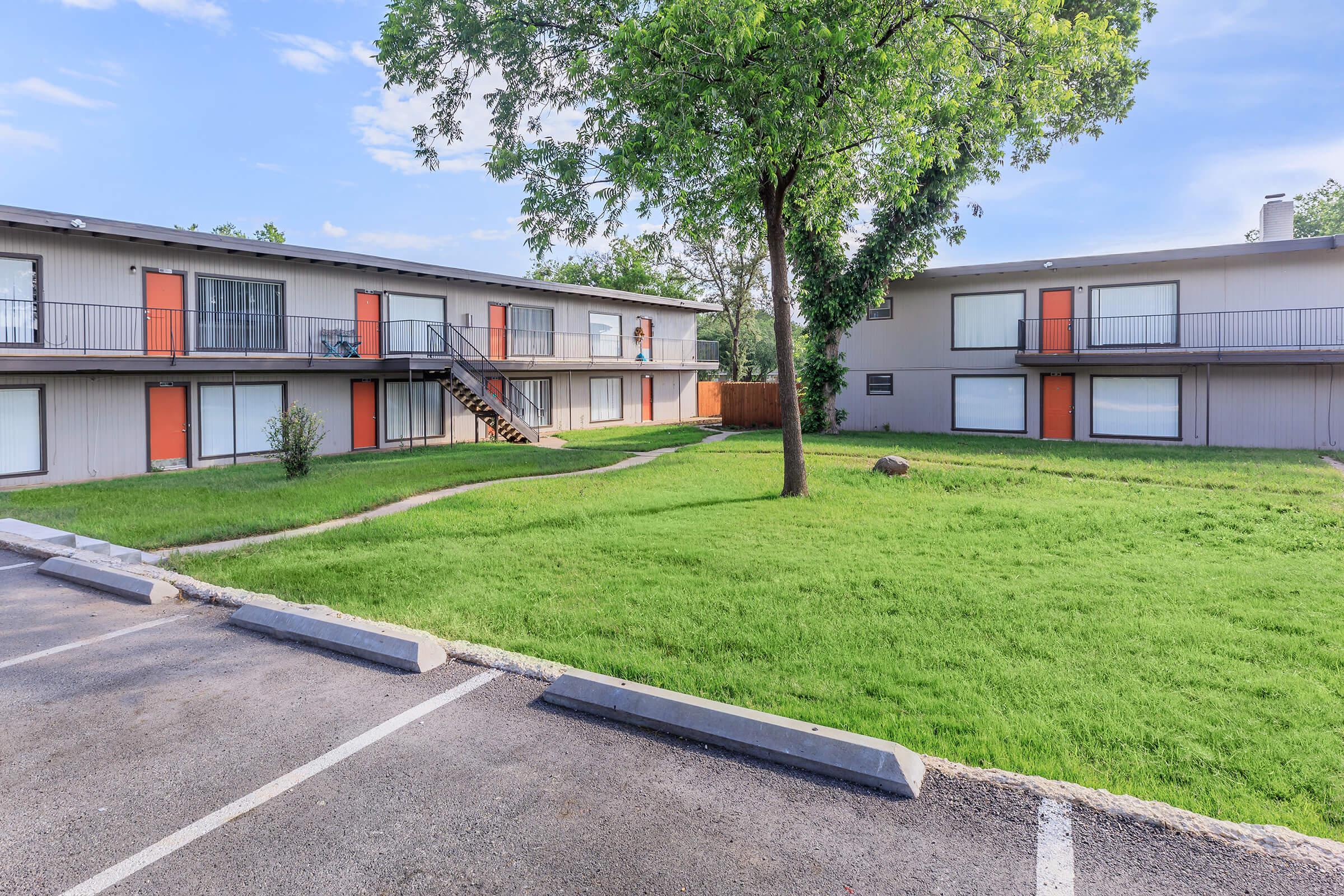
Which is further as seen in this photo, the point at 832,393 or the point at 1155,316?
the point at 832,393

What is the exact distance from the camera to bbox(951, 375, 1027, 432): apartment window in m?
25.6

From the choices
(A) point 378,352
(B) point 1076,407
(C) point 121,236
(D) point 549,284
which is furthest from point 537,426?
(B) point 1076,407

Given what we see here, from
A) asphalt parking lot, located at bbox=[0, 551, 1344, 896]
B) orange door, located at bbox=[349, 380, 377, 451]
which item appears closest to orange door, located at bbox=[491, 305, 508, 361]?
orange door, located at bbox=[349, 380, 377, 451]

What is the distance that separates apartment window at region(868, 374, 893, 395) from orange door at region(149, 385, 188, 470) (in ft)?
68.3

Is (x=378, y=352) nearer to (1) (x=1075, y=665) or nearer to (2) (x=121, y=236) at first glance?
(2) (x=121, y=236)

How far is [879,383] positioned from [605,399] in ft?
37.2

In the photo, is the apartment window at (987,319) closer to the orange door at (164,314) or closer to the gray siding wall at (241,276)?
the gray siding wall at (241,276)

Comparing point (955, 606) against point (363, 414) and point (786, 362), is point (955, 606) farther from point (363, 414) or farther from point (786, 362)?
point (363, 414)

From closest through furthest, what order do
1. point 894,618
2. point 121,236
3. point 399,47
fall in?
point 894,618, point 399,47, point 121,236

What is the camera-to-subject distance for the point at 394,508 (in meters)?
12.8

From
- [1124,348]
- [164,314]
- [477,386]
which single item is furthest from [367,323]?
[1124,348]

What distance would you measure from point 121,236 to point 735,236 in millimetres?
12971

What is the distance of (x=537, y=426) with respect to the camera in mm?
29172

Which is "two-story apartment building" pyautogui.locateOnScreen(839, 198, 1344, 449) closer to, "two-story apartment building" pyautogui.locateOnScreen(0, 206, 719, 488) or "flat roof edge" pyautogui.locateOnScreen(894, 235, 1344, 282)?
"flat roof edge" pyautogui.locateOnScreen(894, 235, 1344, 282)
